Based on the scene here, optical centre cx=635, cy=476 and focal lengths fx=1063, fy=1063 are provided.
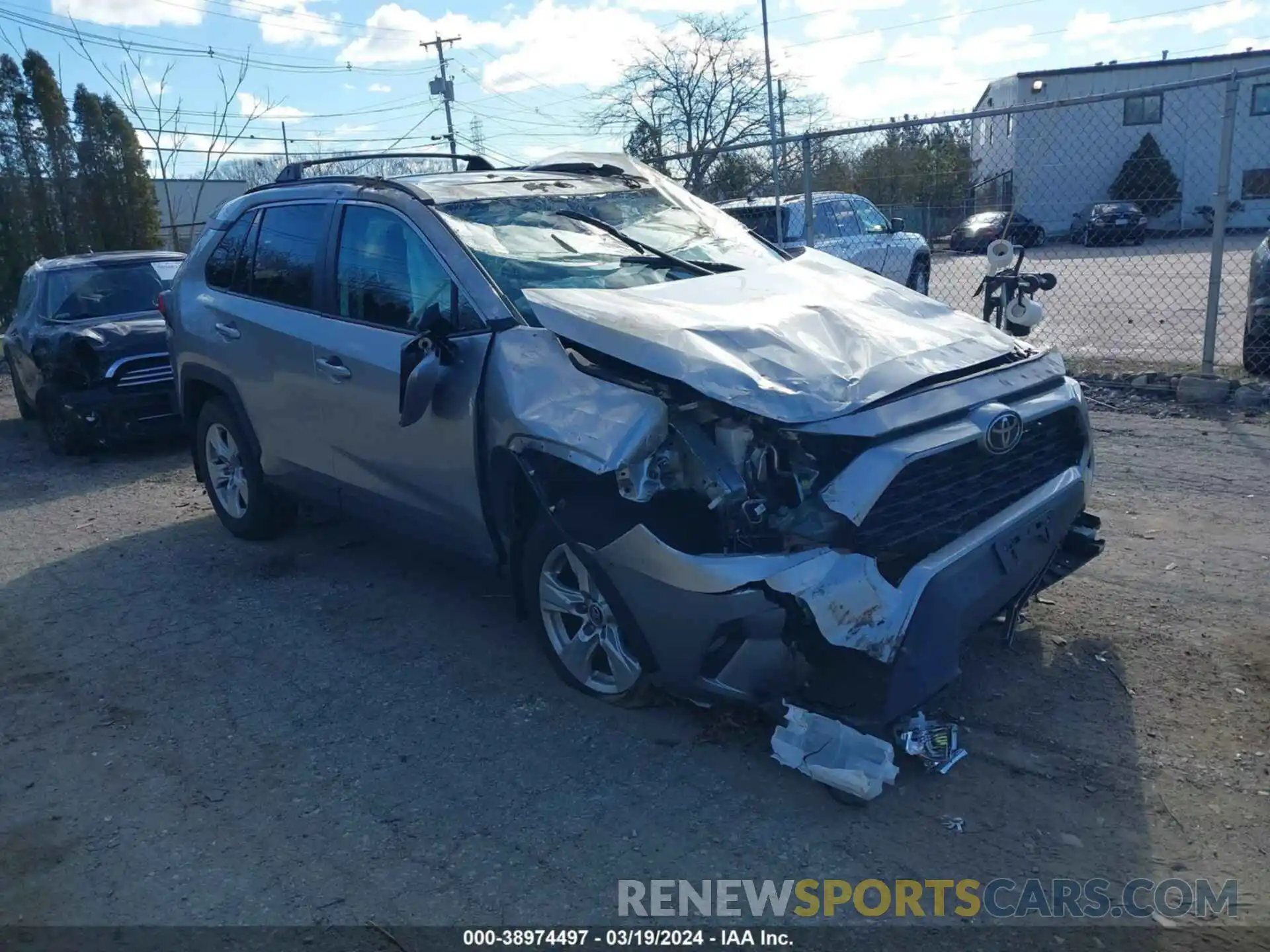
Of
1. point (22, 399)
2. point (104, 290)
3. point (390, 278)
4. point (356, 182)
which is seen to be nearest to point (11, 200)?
point (22, 399)

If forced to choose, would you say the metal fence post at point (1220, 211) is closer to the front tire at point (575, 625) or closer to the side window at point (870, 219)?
the side window at point (870, 219)

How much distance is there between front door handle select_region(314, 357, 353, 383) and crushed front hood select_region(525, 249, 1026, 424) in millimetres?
1278

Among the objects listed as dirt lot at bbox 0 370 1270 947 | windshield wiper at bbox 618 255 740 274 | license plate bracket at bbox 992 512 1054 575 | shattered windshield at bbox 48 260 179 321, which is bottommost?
dirt lot at bbox 0 370 1270 947

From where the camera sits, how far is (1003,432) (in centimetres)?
361

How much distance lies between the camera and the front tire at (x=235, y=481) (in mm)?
6035

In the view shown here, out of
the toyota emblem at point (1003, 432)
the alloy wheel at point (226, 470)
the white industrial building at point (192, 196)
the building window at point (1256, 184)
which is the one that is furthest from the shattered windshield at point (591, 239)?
the white industrial building at point (192, 196)

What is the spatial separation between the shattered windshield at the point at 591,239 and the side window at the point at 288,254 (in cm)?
101

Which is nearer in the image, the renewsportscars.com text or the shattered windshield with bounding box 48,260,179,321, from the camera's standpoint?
the renewsportscars.com text

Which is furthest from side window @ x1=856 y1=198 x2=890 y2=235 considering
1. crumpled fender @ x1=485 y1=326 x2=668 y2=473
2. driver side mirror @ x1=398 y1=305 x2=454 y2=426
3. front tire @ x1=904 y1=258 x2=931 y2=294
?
crumpled fender @ x1=485 y1=326 x2=668 y2=473

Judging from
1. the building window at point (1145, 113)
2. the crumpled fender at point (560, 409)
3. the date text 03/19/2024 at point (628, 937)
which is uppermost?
the building window at point (1145, 113)

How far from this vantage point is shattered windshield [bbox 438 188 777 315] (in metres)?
4.40

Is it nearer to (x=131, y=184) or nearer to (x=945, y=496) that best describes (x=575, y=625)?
(x=945, y=496)

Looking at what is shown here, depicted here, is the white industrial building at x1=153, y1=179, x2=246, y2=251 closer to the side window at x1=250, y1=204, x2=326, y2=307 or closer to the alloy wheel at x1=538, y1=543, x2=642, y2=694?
the side window at x1=250, y1=204, x2=326, y2=307

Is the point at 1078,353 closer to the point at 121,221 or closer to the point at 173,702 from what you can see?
the point at 173,702
